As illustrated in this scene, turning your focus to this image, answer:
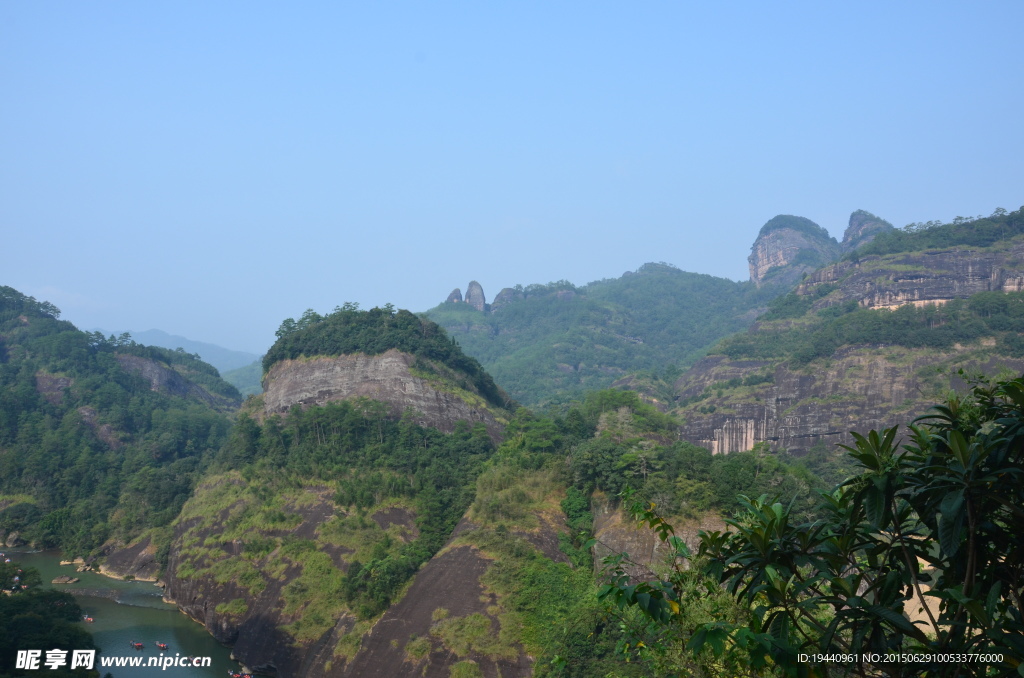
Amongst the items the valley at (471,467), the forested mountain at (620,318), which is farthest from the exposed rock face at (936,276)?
the forested mountain at (620,318)

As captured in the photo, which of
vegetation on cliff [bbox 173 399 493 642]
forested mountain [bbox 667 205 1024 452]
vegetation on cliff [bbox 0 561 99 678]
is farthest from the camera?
forested mountain [bbox 667 205 1024 452]

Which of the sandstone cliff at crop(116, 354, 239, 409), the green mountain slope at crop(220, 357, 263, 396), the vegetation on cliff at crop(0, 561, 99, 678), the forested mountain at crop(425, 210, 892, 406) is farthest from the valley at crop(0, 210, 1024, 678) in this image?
the green mountain slope at crop(220, 357, 263, 396)

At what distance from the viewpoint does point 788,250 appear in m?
188

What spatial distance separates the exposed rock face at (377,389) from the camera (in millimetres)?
47875

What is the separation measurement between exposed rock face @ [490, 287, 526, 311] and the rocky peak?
270ft

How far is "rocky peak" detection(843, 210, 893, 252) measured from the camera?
172425 mm

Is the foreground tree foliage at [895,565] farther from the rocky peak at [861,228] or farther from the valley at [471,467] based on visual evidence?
the rocky peak at [861,228]

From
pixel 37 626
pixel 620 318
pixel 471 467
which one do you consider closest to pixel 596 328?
pixel 620 318

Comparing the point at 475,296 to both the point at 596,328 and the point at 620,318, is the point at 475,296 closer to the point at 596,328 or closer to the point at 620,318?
the point at 620,318

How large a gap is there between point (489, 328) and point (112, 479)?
4088 inches

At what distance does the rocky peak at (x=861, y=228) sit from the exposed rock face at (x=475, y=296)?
91.1 meters

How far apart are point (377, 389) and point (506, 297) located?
12622 centimetres

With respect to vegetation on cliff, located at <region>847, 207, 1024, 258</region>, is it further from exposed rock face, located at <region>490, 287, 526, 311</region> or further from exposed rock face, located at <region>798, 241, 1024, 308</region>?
exposed rock face, located at <region>490, 287, 526, 311</region>

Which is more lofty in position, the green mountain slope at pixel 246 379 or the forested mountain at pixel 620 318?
the forested mountain at pixel 620 318
